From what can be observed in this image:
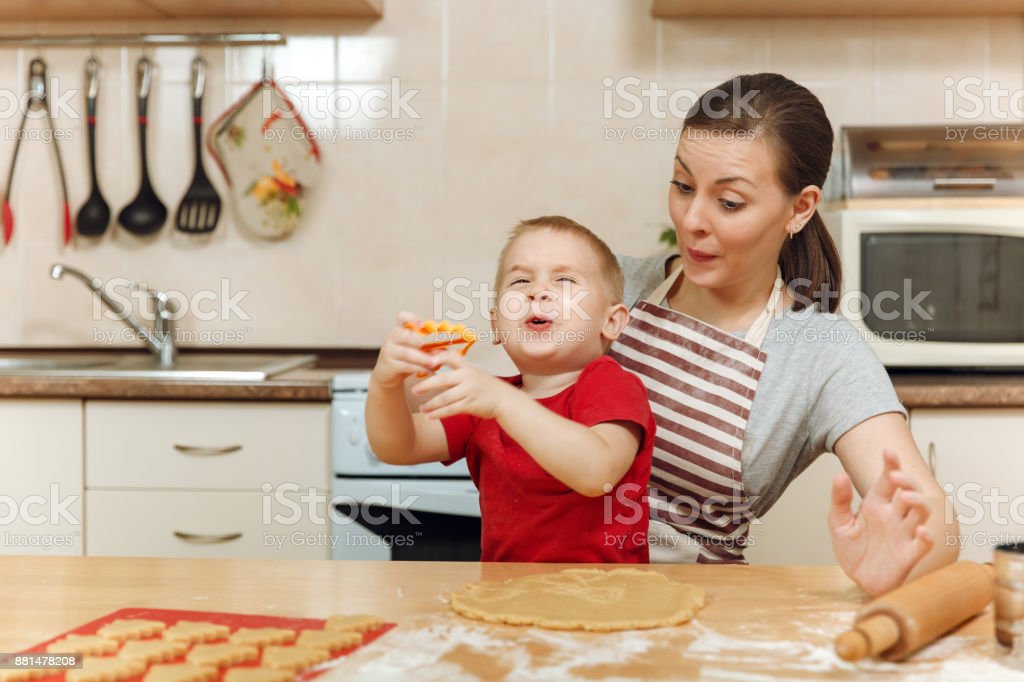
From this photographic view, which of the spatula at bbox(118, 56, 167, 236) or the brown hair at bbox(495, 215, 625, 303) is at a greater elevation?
the spatula at bbox(118, 56, 167, 236)

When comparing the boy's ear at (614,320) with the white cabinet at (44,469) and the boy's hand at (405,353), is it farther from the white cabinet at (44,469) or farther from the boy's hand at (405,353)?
the white cabinet at (44,469)

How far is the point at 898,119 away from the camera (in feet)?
8.46

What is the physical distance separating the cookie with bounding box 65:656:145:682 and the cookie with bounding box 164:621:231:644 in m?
0.05

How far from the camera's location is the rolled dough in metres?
0.88

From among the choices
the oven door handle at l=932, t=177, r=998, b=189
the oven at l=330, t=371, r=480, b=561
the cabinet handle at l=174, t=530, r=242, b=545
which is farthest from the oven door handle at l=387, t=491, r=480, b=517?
the oven door handle at l=932, t=177, r=998, b=189

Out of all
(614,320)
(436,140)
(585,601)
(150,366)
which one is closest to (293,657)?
(585,601)

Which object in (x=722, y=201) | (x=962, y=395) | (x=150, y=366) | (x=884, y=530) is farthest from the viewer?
(x=150, y=366)

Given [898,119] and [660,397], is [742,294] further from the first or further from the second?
[898,119]

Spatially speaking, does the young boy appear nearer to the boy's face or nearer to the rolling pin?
the boy's face

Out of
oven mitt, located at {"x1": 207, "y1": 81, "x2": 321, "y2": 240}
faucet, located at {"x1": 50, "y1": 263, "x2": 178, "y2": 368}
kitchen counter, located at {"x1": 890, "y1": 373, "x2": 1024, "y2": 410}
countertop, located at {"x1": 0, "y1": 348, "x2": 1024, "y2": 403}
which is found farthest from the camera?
oven mitt, located at {"x1": 207, "y1": 81, "x2": 321, "y2": 240}

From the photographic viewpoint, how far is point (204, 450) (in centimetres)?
217

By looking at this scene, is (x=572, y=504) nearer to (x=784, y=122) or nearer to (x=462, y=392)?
(x=462, y=392)

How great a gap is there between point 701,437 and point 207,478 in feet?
3.99

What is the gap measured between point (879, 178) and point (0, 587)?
72.5 inches
